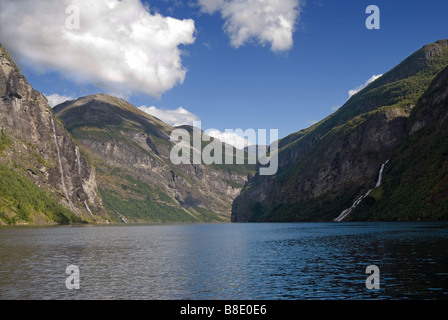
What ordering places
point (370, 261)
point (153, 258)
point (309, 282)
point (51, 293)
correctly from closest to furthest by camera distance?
point (51, 293) < point (309, 282) < point (370, 261) < point (153, 258)

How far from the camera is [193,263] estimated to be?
235 ft
